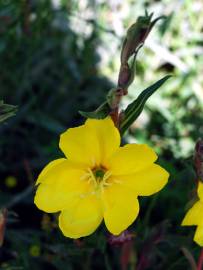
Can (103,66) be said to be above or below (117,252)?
above

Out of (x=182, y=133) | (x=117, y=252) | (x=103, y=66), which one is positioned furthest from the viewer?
(x=103, y=66)

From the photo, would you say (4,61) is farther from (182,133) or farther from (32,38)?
(182,133)

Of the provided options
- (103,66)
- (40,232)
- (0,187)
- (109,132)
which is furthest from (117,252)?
(103,66)

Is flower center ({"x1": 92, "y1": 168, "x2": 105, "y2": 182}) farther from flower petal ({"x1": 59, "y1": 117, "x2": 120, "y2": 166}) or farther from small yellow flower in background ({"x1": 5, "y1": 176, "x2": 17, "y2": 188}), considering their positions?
small yellow flower in background ({"x1": 5, "y1": 176, "x2": 17, "y2": 188})

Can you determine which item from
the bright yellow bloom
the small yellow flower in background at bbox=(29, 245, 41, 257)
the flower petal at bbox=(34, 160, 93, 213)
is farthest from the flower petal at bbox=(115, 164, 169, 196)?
the small yellow flower in background at bbox=(29, 245, 41, 257)

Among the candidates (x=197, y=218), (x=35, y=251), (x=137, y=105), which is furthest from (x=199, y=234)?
(x=35, y=251)

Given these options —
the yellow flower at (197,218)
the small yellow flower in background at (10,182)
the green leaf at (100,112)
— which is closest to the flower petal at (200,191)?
the yellow flower at (197,218)
